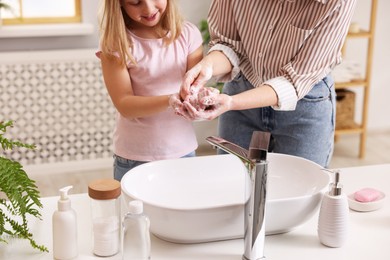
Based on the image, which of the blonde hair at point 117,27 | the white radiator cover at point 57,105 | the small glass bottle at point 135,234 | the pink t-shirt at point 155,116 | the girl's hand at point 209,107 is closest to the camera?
the small glass bottle at point 135,234

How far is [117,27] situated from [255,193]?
74cm

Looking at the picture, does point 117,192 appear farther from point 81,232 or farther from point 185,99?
point 185,99

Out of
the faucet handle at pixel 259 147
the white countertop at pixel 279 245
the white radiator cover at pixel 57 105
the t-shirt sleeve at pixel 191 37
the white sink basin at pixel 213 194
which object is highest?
the t-shirt sleeve at pixel 191 37

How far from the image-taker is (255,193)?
136cm

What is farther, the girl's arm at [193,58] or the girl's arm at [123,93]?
the girl's arm at [193,58]

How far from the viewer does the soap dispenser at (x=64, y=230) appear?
1.35 m

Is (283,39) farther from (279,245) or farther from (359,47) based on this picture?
(359,47)

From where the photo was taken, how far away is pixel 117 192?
1379mm

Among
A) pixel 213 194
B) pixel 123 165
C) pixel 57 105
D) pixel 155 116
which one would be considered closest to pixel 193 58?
pixel 155 116

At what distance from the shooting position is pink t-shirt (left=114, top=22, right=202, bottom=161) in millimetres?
1975

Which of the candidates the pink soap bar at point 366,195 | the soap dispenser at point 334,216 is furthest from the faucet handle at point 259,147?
the pink soap bar at point 366,195

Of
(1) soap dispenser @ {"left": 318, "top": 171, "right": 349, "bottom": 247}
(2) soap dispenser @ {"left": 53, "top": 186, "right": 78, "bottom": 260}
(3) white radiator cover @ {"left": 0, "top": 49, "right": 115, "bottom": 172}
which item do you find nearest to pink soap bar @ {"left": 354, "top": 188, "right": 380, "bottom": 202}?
(1) soap dispenser @ {"left": 318, "top": 171, "right": 349, "bottom": 247}

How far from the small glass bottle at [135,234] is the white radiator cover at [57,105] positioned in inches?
96.2

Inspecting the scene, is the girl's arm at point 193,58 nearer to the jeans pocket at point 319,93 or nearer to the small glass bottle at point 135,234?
the jeans pocket at point 319,93
